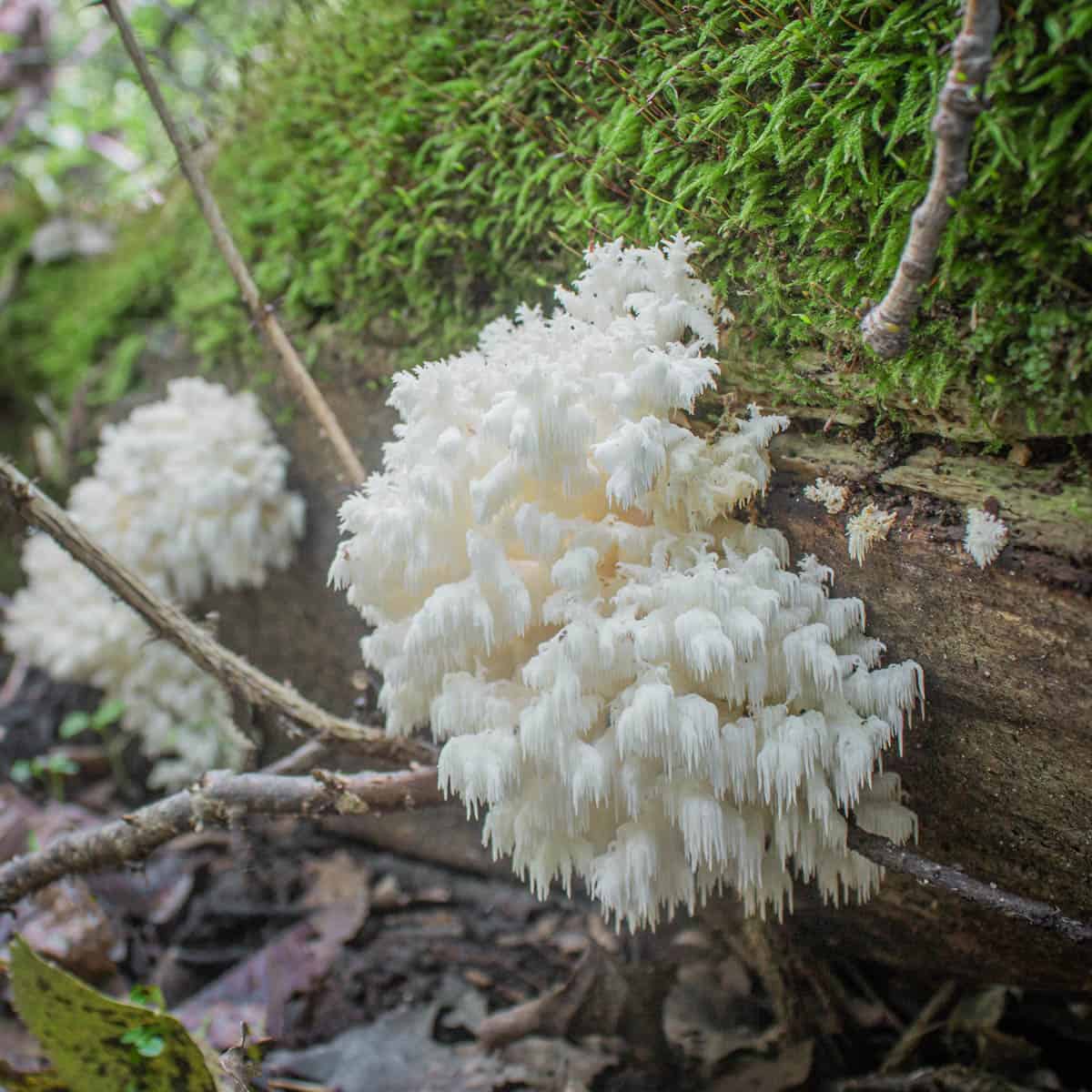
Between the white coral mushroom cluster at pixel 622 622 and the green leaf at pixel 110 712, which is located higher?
the green leaf at pixel 110 712

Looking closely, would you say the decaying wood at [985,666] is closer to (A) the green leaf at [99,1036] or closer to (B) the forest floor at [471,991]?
(B) the forest floor at [471,991]

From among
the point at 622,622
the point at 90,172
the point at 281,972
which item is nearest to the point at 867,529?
the point at 622,622

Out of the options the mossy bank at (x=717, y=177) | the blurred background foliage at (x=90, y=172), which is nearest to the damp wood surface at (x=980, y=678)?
the mossy bank at (x=717, y=177)

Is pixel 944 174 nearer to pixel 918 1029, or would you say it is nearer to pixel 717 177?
pixel 717 177

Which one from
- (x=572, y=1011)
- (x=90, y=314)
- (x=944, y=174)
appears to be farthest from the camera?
(x=90, y=314)

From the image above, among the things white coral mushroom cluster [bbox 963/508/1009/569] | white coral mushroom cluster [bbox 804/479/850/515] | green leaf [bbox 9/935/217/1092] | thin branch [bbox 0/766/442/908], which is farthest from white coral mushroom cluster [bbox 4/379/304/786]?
white coral mushroom cluster [bbox 963/508/1009/569]

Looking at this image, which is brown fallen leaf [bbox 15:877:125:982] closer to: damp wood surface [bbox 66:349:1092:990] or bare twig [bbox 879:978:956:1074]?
damp wood surface [bbox 66:349:1092:990]
